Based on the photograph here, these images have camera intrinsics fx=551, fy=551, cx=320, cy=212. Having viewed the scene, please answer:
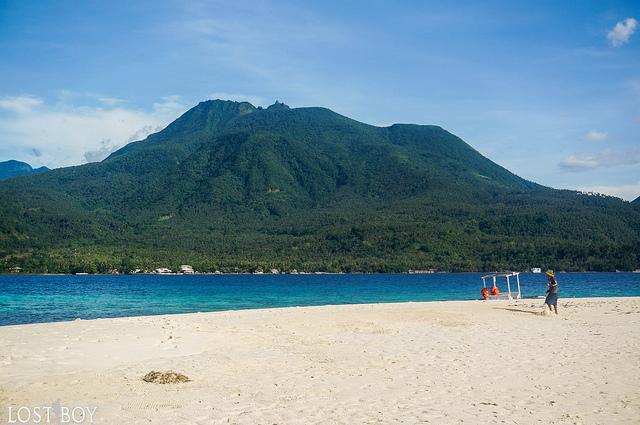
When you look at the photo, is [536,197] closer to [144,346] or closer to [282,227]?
[282,227]

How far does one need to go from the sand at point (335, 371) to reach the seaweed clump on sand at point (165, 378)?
0.18 metres

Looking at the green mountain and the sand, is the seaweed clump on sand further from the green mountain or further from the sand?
the green mountain

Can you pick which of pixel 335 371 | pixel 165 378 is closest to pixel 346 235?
pixel 335 371

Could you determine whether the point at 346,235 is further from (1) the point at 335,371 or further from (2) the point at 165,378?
(2) the point at 165,378

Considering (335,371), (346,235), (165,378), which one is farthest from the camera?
(346,235)

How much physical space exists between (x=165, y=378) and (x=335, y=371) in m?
4.24

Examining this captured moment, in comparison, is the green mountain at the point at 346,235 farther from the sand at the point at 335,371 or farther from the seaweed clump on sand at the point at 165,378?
the seaweed clump on sand at the point at 165,378

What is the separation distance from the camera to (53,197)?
190 meters

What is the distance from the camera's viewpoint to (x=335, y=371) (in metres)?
14.2

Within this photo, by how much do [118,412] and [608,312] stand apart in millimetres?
26035

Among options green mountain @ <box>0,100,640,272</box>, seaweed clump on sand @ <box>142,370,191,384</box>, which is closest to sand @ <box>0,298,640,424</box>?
seaweed clump on sand @ <box>142,370,191,384</box>

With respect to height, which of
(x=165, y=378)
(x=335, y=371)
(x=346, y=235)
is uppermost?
(x=346, y=235)

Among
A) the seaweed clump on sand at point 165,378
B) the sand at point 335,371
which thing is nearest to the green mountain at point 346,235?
the sand at point 335,371

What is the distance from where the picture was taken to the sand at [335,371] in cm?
1041
